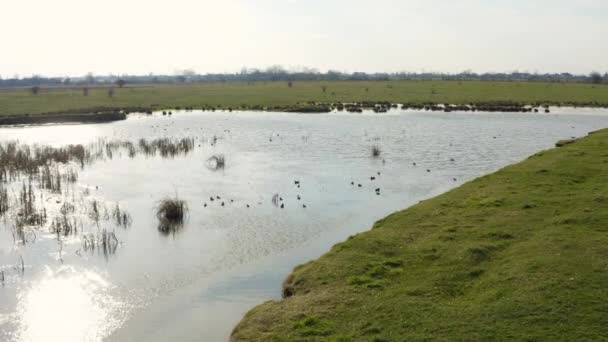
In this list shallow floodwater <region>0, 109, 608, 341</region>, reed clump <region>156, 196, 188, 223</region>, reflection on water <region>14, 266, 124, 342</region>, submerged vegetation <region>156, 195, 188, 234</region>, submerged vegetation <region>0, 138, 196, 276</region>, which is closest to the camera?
reflection on water <region>14, 266, 124, 342</region>

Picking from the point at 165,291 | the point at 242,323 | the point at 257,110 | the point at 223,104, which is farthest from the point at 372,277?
the point at 223,104

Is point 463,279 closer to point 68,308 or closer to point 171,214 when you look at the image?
point 68,308

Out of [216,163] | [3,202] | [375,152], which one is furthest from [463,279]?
[375,152]

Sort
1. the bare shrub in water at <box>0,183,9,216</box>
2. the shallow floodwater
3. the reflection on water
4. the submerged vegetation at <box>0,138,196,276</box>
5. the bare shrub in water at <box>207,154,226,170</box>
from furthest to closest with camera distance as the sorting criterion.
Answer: the bare shrub in water at <box>207,154,226,170</box> → the bare shrub in water at <box>0,183,9,216</box> → the submerged vegetation at <box>0,138,196,276</box> → the shallow floodwater → the reflection on water

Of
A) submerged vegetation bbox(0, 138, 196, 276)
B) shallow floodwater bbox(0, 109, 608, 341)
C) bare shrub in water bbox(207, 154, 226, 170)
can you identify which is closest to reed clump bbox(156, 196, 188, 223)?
submerged vegetation bbox(0, 138, 196, 276)

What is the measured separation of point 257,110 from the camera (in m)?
97.0

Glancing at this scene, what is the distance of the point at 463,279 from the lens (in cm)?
1684

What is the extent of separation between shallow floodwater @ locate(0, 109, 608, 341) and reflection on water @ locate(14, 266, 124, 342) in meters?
0.06

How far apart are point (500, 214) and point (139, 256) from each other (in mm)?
16163

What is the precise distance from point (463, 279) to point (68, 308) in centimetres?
1357

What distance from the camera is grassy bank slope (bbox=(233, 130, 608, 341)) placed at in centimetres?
1379

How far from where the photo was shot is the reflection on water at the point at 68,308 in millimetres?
16859

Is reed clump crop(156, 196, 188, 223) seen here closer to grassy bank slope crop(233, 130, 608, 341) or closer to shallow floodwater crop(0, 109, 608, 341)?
shallow floodwater crop(0, 109, 608, 341)

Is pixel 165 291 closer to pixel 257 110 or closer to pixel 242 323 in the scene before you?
pixel 242 323
